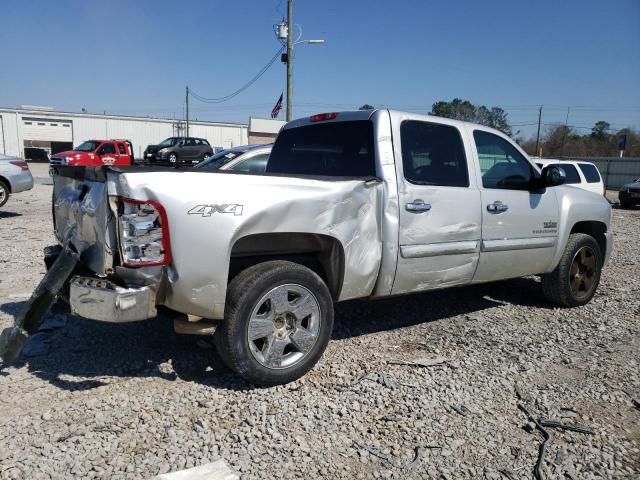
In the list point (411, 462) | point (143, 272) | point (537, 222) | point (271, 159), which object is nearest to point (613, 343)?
point (537, 222)

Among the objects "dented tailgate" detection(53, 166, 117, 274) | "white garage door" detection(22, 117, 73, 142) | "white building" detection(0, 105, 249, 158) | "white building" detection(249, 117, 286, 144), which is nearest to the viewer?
"dented tailgate" detection(53, 166, 117, 274)

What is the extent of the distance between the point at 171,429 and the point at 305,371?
101cm

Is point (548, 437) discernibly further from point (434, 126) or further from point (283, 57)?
point (283, 57)

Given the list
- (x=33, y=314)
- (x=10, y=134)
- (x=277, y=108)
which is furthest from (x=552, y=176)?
(x=10, y=134)

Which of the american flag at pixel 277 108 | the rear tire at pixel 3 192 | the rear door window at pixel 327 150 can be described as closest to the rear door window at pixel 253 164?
the rear door window at pixel 327 150

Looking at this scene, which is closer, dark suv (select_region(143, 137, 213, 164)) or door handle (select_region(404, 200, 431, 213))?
door handle (select_region(404, 200, 431, 213))

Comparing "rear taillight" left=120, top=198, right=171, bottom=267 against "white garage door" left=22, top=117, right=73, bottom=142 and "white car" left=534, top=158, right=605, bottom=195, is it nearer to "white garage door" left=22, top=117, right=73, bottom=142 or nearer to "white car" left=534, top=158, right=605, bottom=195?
"white car" left=534, top=158, right=605, bottom=195

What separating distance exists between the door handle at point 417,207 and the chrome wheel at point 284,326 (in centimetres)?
104

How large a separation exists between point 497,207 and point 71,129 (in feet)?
173

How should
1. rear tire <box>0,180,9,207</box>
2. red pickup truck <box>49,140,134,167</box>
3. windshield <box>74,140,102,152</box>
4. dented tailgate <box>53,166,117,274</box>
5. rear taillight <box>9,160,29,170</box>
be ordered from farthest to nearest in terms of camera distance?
1. windshield <box>74,140,102,152</box>
2. red pickup truck <box>49,140,134,167</box>
3. rear taillight <box>9,160,29,170</box>
4. rear tire <box>0,180,9,207</box>
5. dented tailgate <box>53,166,117,274</box>

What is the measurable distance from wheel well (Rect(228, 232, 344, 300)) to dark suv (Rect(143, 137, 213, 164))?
2951cm

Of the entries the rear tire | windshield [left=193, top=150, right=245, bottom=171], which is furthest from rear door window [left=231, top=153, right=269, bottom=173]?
the rear tire

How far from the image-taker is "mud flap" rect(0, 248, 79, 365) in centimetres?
321

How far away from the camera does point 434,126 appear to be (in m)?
4.46
